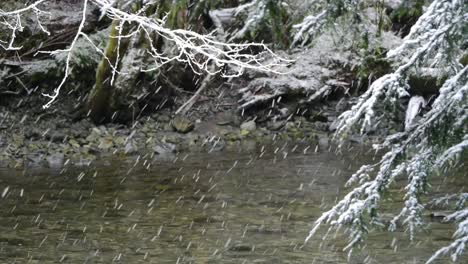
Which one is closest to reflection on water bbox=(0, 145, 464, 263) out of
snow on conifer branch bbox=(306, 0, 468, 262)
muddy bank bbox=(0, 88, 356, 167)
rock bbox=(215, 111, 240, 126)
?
muddy bank bbox=(0, 88, 356, 167)

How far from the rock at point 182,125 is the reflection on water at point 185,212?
242 centimetres

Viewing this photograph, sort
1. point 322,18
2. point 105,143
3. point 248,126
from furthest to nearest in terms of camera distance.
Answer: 1. point 248,126
2. point 105,143
3. point 322,18

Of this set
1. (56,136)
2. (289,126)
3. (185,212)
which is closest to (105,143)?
(56,136)

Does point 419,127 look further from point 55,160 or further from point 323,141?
point 323,141

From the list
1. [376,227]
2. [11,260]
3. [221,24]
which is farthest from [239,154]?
[376,227]

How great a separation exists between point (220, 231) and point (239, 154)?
5620mm

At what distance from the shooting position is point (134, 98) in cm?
1625

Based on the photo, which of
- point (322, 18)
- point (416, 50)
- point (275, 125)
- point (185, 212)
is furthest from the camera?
point (275, 125)

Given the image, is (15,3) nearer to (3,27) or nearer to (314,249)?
(3,27)

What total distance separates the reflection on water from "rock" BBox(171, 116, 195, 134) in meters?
2.42

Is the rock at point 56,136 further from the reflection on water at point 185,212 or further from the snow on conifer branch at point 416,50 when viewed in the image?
the snow on conifer branch at point 416,50

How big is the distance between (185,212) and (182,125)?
7012 millimetres

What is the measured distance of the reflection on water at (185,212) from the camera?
7074 mm

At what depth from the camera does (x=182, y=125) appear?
15844mm
